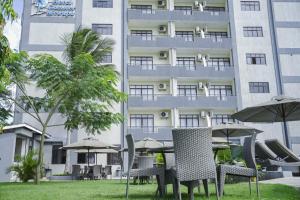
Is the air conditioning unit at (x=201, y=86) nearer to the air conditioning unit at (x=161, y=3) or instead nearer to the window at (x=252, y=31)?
the window at (x=252, y=31)

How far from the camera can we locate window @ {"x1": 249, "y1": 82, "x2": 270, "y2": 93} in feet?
86.5

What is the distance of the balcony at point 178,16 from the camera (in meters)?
26.8

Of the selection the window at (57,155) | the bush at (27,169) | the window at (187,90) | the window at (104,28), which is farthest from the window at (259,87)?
the bush at (27,169)

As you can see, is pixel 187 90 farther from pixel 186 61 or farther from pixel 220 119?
pixel 220 119

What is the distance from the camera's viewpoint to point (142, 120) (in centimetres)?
2559

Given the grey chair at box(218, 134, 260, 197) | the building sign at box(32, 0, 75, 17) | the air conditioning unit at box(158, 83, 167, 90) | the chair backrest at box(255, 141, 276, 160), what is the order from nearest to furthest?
the grey chair at box(218, 134, 260, 197)
the chair backrest at box(255, 141, 276, 160)
the air conditioning unit at box(158, 83, 167, 90)
the building sign at box(32, 0, 75, 17)

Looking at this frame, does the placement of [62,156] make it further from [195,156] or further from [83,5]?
[195,156]

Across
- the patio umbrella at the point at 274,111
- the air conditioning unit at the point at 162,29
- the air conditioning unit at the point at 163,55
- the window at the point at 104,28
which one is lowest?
the patio umbrella at the point at 274,111

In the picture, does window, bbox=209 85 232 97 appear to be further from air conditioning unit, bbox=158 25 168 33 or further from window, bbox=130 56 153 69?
air conditioning unit, bbox=158 25 168 33

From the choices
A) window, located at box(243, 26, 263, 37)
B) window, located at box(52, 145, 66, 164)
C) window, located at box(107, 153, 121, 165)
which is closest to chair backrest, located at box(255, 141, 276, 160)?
window, located at box(107, 153, 121, 165)

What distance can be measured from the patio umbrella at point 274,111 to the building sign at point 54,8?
20840mm

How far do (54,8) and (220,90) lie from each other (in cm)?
1562

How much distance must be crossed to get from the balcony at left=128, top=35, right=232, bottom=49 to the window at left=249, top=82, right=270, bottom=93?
3739mm

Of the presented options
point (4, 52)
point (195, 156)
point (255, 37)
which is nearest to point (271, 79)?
point (255, 37)
